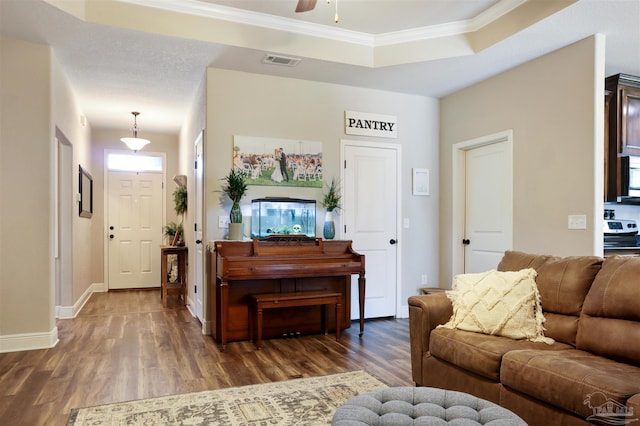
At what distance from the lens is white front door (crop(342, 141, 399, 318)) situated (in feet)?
16.4

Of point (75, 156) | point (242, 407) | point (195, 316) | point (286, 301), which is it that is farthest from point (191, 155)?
point (242, 407)

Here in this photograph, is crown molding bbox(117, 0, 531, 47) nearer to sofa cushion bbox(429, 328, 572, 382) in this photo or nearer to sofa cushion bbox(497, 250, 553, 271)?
sofa cushion bbox(497, 250, 553, 271)

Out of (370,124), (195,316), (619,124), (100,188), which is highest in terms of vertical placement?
(370,124)

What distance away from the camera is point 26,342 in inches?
150

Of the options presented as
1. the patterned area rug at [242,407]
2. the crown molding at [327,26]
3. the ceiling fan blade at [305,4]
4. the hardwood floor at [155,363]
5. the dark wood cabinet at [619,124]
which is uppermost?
the crown molding at [327,26]

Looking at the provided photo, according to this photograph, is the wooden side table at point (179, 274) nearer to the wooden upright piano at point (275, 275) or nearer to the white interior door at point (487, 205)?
the wooden upright piano at point (275, 275)

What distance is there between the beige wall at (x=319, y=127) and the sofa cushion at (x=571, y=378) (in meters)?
2.95

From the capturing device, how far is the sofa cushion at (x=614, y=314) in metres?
2.05

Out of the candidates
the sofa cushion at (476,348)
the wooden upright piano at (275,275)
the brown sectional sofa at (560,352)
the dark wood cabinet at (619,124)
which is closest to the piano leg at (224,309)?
the wooden upright piano at (275,275)

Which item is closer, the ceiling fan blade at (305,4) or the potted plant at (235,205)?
the ceiling fan blade at (305,4)

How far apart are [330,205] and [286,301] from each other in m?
1.23

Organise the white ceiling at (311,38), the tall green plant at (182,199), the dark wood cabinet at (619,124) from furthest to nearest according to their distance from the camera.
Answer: the tall green plant at (182,199) → the dark wood cabinet at (619,124) → the white ceiling at (311,38)

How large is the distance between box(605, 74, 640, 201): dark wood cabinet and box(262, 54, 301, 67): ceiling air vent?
3.12m

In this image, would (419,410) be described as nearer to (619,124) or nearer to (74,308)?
(619,124)
